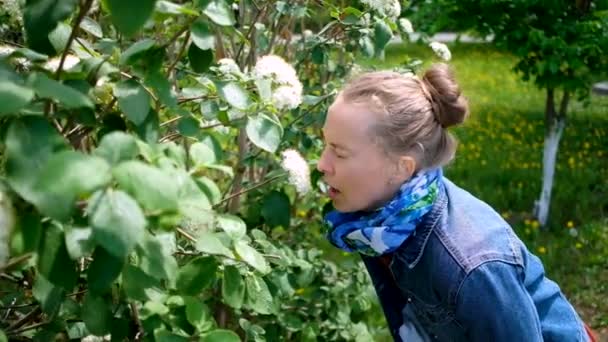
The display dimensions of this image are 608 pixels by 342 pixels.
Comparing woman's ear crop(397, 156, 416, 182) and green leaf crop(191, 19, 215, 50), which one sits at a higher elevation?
green leaf crop(191, 19, 215, 50)

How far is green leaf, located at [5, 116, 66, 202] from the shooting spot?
3.57 feet

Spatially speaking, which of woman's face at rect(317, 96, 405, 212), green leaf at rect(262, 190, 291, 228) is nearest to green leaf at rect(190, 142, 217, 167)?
woman's face at rect(317, 96, 405, 212)

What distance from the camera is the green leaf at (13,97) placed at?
1093mm

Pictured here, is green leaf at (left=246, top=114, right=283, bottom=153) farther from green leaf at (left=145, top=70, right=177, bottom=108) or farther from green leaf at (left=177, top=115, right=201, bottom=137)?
green leaf at (left=145, top=70, right=177, bottom=108)

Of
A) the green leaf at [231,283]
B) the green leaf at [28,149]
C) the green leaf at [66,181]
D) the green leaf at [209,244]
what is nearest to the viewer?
the green leaf at [66,181]

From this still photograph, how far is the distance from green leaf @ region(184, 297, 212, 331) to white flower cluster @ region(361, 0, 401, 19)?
1305mm

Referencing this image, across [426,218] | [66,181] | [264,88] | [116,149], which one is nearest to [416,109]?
[426,218]

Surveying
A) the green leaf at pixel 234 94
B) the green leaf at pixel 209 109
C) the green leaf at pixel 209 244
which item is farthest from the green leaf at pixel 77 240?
the green leaf at pixel 209 109

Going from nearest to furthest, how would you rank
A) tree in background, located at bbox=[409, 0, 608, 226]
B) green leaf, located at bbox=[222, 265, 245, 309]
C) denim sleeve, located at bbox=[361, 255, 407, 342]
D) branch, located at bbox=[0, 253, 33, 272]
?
branch, located at bbox=[0, 253, 33, 272] → green leaf, located at bbox=[222, 265, 245, 309] → denim sleeve, located at bbox=[361, 255, 407, 342] → tree in background, located at bbox=[409, 0, 608, 226]

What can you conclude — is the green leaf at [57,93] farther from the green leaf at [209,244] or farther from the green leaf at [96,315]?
the green leaf at [96,315]

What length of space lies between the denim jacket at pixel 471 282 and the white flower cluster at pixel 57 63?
810mm

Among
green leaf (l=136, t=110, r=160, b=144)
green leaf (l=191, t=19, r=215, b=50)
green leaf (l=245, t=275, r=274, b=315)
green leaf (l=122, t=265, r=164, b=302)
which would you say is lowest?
green leaf (l=245, t=275, r=274, b=315)

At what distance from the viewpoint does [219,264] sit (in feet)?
5.95

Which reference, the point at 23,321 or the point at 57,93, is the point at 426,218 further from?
the point at 57,93
